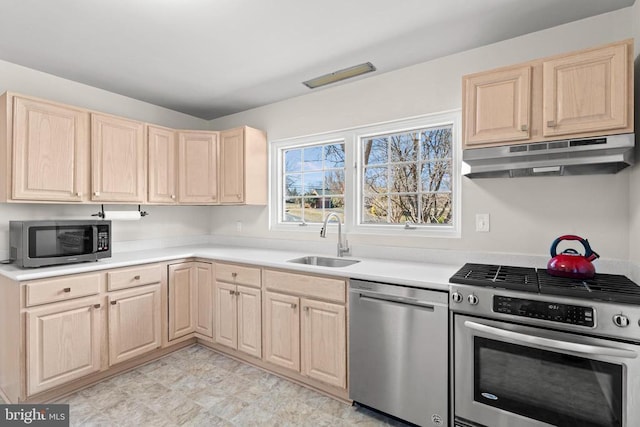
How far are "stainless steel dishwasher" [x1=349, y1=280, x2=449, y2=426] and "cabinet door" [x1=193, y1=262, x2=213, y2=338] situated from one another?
1467mm

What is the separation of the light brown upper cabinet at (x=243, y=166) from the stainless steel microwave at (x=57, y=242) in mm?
1142

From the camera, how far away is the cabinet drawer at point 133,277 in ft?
8.11

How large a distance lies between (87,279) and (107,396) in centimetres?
84

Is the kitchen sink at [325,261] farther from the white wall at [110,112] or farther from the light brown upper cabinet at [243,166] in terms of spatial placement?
the white wall at [110,112]

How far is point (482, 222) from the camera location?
2266mm

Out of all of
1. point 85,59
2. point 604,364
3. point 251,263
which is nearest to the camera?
point 604,364

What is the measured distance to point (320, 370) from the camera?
2.26 metres

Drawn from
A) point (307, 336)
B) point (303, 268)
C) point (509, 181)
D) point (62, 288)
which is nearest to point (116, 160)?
point (62, 288)

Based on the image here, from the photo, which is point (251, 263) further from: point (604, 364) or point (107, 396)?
point (604, 364)

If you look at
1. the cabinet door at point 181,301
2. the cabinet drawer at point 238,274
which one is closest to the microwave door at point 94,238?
the cabinet door at point 181,301

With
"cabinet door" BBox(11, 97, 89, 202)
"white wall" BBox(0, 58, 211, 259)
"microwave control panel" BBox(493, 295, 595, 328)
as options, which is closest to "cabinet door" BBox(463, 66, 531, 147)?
"microwave control panel" BBox(493, 295, 595, 328)

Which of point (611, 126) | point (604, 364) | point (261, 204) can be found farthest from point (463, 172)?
point (261, 204)

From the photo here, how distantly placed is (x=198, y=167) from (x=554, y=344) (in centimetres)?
320

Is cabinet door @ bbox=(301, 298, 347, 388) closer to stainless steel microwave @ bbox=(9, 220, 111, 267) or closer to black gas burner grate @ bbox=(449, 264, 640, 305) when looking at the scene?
black gas burner grate @ bbox=(449, 264, 640, 305)
